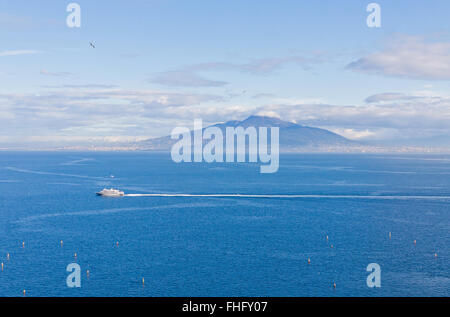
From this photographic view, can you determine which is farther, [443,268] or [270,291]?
[443,268]

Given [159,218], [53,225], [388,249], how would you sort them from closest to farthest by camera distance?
1. [388,249]
2. [53,225]
3. [159,218]

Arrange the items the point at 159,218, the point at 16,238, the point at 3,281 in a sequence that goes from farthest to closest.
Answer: the point at 159,218
the point at 16,238
the point at 3,281

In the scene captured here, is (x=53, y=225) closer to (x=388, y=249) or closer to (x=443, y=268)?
(x=388, y=249)

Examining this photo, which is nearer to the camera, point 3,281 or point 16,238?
point 3,281

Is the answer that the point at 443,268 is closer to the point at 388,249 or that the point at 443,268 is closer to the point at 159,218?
the point at 388,249
